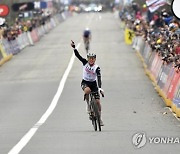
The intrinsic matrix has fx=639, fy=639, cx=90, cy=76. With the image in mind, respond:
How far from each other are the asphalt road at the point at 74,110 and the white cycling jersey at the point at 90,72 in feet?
4.24

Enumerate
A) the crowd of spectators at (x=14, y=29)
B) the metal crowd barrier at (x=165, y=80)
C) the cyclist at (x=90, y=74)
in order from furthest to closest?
the crowd of spectators at (x=14, y=29), the metal crowd barrier at (x=165, y=80), the cyclist at (x=90, y=74)

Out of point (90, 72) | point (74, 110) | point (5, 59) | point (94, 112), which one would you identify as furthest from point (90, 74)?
point (5, 59)

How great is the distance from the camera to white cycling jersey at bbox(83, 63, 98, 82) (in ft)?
52.9

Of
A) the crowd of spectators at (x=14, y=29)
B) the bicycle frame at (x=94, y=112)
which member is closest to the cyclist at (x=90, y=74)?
the bicycle frame at (x=94, y=112)

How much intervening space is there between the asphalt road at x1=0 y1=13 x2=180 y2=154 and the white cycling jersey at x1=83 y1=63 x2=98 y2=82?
1.29m

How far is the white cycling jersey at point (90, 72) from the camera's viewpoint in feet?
52.9

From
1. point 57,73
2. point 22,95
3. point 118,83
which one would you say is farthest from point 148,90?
point 57,73

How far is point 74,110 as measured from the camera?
67.2 ft

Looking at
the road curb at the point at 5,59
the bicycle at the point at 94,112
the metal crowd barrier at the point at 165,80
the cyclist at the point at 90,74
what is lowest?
the road curb at the point at 5,59

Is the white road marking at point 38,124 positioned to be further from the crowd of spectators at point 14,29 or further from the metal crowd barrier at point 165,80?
the crowd of spectators at point 14,29

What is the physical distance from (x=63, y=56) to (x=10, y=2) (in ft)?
46.8

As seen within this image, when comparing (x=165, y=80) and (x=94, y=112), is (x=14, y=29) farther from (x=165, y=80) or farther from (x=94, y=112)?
(x=94, y=112)

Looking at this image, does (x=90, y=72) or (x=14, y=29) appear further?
(x=14, y=29)

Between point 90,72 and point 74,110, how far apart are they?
4472 millimetres
